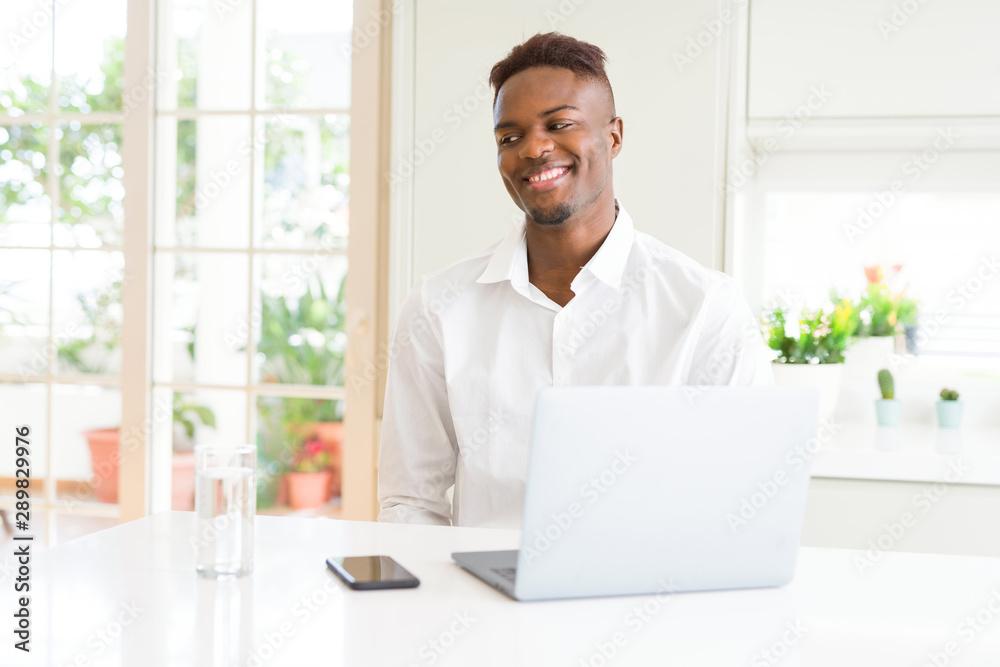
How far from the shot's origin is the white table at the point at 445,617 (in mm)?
705

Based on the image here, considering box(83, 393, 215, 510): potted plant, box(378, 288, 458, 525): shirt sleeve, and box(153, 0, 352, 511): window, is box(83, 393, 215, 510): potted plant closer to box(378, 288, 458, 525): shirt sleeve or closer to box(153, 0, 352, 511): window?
box(153, 0, 352, 511): window

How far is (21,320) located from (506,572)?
4.87 meters

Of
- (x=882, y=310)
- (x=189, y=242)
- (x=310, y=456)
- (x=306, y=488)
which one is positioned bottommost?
(x=306, y=488)

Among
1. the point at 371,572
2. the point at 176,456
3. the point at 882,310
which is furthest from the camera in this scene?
the point at 176,456

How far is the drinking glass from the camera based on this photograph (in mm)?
882

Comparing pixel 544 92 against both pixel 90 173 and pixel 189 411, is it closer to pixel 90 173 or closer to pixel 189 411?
pixel 189 411

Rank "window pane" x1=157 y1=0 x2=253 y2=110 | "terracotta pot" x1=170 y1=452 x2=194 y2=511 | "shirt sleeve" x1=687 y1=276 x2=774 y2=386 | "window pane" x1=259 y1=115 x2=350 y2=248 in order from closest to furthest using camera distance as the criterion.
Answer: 1. "shirt sleeve" x1=687 y1=276 x2=774 y2=386
2. "terracotta pot" x1=170 y1=452 x2=194 y2=511
3. "window pane" x1=157 y1=0 x2=253 y2=110
4. "window pane" x1=259 y1=115 x2=350 y2=248

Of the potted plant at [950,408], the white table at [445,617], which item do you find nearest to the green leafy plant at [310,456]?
the potted plant at [950,408]

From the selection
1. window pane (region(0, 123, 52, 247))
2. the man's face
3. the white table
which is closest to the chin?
the man's face

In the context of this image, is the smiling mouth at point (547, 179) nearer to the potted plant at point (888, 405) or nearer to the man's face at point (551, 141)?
the man's face at point (551, 141)

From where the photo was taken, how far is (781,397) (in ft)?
2.87

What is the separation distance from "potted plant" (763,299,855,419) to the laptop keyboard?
1519 mm

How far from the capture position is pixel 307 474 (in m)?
4.92

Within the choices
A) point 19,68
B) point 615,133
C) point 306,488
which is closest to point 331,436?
point 306,488
